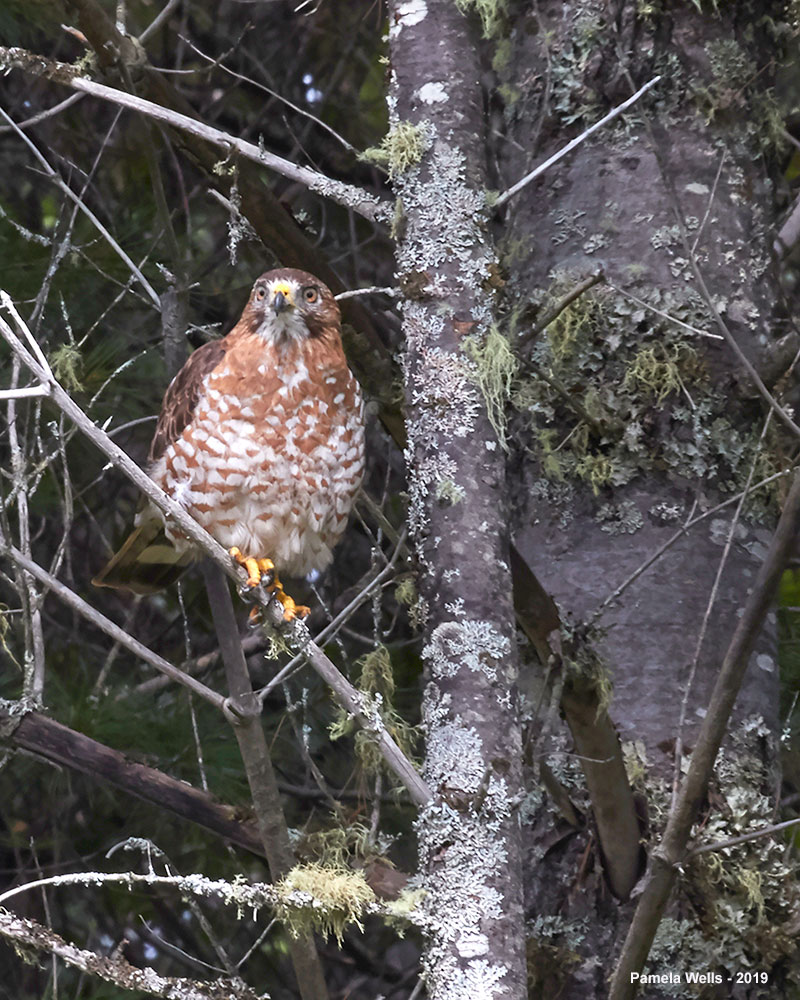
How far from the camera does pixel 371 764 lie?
2373mm

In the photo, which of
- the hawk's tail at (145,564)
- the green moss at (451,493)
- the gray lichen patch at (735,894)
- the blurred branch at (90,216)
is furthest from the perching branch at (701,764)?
the hawk's tail at (145,564)

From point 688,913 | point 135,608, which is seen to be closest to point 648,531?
point 688,913

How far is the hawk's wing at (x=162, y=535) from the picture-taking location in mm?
2885

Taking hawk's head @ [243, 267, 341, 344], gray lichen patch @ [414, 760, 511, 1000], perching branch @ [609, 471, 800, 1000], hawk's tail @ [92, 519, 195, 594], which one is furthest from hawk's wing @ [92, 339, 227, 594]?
perching branch @ [609, 471, 800, 1000]

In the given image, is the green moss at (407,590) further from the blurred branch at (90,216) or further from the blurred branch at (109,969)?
the blurred branch at (109,969)

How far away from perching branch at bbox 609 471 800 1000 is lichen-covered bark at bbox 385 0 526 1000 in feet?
0.59

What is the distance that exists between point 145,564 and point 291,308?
0.79 m

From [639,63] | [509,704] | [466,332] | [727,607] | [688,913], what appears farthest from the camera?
→ [639,63]

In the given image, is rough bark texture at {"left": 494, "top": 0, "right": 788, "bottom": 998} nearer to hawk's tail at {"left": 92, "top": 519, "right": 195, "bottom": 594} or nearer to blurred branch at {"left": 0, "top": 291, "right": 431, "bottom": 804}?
blurred branch at {"left": 0, "top": 291, "right": 431, "bottom": 804}

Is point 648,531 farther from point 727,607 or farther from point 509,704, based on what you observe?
point 509,704

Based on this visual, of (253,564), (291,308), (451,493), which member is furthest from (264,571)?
(451,493)

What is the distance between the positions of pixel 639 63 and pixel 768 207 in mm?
414

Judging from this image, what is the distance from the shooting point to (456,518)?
205 cm

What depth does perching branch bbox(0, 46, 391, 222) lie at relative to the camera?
2.23m
